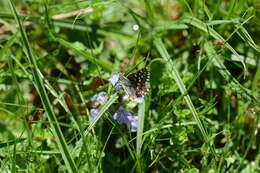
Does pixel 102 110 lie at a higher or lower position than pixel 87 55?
lower

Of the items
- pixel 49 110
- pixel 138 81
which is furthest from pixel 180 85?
pixel 49 110

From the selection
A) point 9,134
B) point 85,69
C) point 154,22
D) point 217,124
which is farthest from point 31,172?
point 154,22

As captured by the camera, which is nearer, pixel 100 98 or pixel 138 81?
pixel 138 81

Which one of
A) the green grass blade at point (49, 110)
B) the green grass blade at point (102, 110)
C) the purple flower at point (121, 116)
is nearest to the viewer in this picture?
the green grass blade at point (49, 110)

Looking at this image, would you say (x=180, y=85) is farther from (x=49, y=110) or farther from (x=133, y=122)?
(x=49, y=110)

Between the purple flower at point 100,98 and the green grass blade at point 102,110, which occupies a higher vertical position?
the purple flower at point 100,98

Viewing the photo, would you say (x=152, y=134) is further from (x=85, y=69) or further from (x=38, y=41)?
(x=38, y=41)

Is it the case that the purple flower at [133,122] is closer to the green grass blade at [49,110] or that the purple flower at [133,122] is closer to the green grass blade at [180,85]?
the green grass blade at [180,85]

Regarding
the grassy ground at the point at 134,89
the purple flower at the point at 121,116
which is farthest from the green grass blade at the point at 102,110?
the purple flower at the point at 121,116
